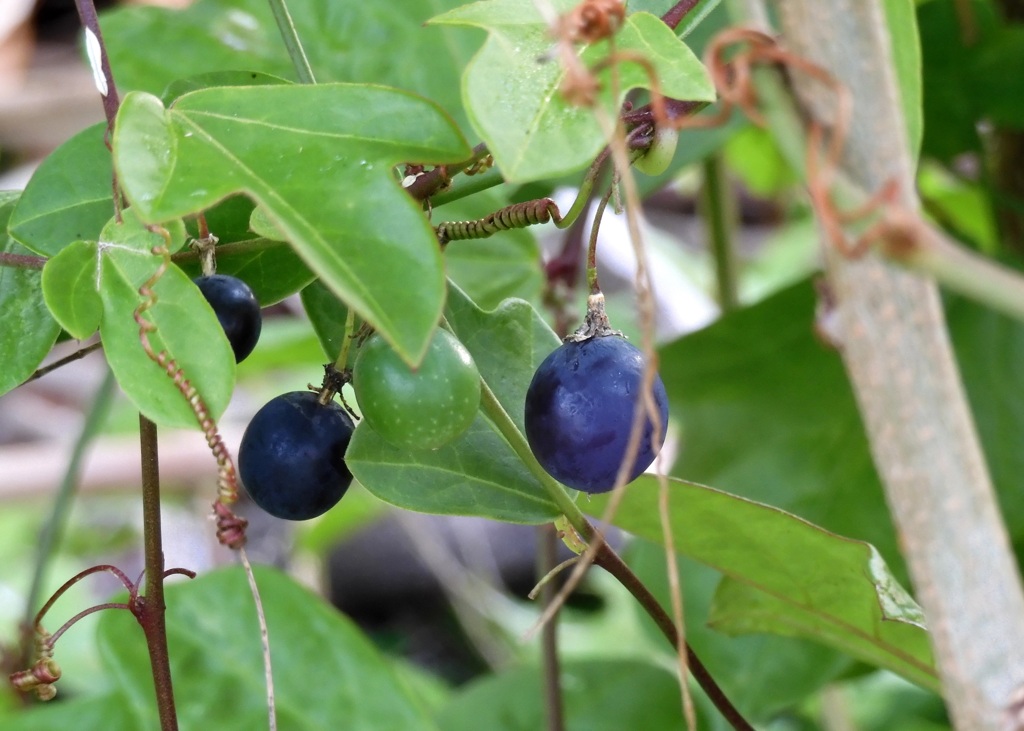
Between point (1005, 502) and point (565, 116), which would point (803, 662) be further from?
point (565, 116)

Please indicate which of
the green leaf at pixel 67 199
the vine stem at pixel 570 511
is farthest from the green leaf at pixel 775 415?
the green leaf at pixel 67 199

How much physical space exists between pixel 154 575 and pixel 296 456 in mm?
73

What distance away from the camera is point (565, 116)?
333mm

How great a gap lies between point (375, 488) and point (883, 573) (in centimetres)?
24

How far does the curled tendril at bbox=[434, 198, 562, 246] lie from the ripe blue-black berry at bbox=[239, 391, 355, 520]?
10 centimetres

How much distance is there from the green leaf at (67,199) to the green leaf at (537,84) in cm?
20

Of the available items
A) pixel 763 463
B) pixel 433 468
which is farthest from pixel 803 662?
pixel 433 468

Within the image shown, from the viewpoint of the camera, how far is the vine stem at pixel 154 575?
42 centimetres

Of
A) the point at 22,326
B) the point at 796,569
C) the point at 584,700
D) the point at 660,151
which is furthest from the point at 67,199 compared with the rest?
the point at 584,700

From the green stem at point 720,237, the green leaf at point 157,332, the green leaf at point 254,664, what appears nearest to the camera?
the green leaf at point 157,332

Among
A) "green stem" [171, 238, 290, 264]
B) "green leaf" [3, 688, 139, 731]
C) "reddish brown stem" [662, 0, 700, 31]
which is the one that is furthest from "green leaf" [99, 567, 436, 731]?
"reddish brown stem" [662, 0, 700, 31]

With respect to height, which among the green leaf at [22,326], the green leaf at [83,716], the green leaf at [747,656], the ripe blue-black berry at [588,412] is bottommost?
the green leaf at [747,656]

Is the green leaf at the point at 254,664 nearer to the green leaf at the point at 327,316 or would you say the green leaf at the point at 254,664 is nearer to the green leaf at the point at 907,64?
the green leaf at the point at 327,316

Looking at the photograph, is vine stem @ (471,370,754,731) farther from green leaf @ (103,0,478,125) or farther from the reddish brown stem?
green leaf @ (103,0,478,125)
